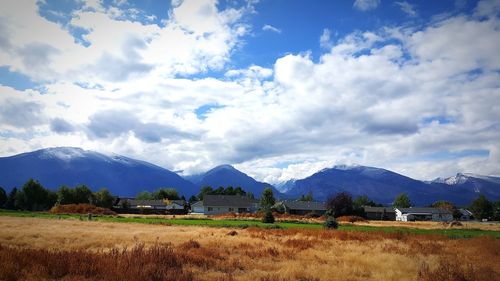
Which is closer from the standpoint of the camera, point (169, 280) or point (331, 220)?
point (169, 280)

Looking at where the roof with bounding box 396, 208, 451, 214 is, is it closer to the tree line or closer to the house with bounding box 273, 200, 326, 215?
the house with bounding box 273, 200, 326, 215

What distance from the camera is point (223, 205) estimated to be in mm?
141500

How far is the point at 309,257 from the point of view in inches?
867

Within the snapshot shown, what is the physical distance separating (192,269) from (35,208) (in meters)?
137

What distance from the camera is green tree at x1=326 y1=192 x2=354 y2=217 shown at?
11244cm

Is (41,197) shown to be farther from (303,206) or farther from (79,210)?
(303,206)

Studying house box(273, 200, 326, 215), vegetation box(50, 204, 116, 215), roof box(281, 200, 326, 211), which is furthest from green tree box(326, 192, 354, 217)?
vegetation box(50, 204, 116, 215)

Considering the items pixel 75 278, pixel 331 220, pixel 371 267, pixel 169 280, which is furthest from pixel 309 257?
pixel 331 220

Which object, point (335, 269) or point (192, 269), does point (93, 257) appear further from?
point (335, 269)

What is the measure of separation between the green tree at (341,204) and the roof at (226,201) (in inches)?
1623

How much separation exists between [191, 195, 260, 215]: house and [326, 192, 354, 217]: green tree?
40.4 metres

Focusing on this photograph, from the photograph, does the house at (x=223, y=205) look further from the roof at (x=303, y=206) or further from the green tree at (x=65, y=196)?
the green tree at (x=65, y=196)

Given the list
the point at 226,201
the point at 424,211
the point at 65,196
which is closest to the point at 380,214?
the point at 424,211

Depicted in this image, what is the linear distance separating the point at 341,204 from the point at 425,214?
255 feet
